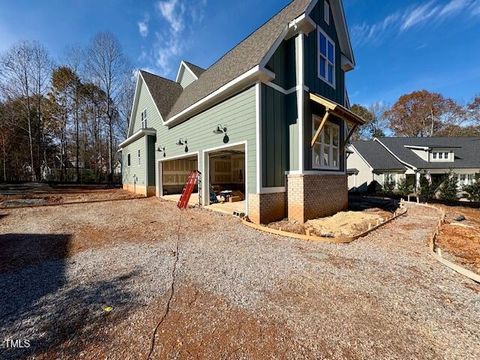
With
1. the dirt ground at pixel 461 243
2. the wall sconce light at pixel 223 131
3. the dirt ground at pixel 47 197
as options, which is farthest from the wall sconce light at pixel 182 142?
the dirt ground at pixel 461 243

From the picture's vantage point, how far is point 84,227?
6891 mm

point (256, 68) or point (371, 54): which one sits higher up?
point (371, 54)

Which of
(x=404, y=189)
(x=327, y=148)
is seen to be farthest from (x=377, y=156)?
(x=327, y=148)

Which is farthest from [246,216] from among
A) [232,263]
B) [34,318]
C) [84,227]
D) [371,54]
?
[371,54]

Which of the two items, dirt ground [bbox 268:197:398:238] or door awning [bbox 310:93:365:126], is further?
door awning [bbox 310:93:365:126]

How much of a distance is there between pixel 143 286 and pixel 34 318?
121 centimetres

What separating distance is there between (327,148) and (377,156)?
18.1 meters

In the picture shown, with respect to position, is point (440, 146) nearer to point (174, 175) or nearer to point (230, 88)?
point (230, 88)

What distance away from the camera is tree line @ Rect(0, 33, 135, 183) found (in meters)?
23.6

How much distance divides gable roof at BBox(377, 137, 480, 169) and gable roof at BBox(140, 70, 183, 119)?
2384cm

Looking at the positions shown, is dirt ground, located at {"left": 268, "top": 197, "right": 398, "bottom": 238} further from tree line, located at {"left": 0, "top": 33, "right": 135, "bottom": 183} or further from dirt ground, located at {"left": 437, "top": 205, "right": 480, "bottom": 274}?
tree line, located at {"left": 0, "top": 33, "right": 135, "bottom": 183}

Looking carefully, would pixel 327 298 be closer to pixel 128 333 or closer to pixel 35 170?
pixel 128 333

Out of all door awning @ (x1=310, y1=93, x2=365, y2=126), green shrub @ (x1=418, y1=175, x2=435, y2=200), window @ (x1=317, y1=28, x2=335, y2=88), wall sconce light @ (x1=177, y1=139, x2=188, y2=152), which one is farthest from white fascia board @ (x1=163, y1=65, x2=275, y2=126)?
green shrub @ (x1=418, y1=175, x2=435, y2=200)

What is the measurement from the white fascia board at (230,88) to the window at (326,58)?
3.03m
